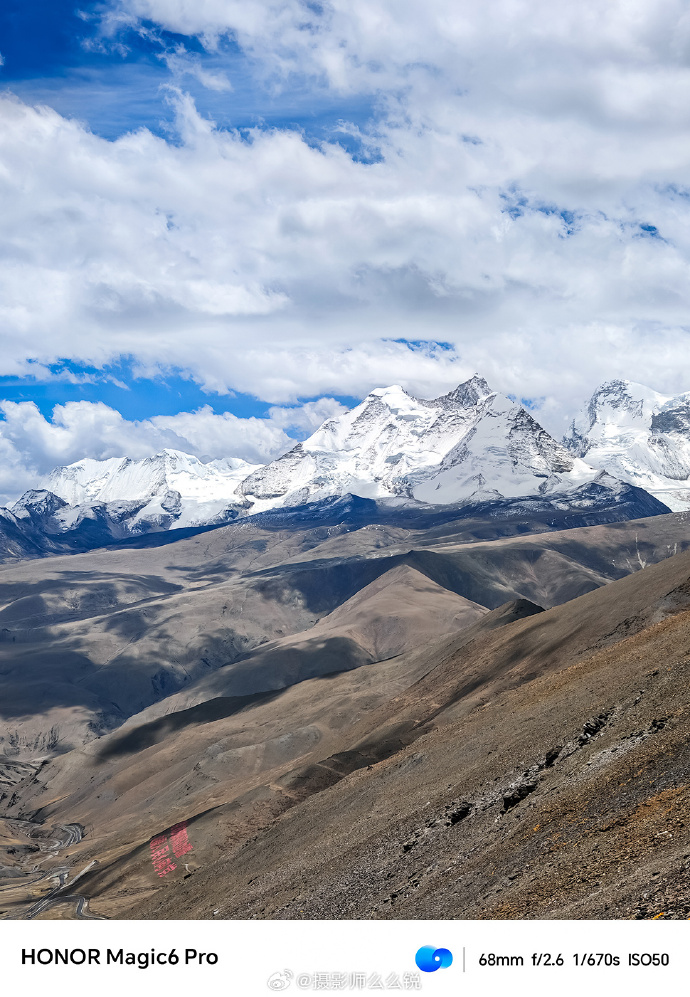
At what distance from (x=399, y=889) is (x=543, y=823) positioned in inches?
304

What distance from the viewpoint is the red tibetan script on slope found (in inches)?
3169

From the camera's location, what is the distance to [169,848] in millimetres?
83750

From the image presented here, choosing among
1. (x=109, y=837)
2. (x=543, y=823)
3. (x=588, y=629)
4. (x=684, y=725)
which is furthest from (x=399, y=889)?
(x=109, y=837)
